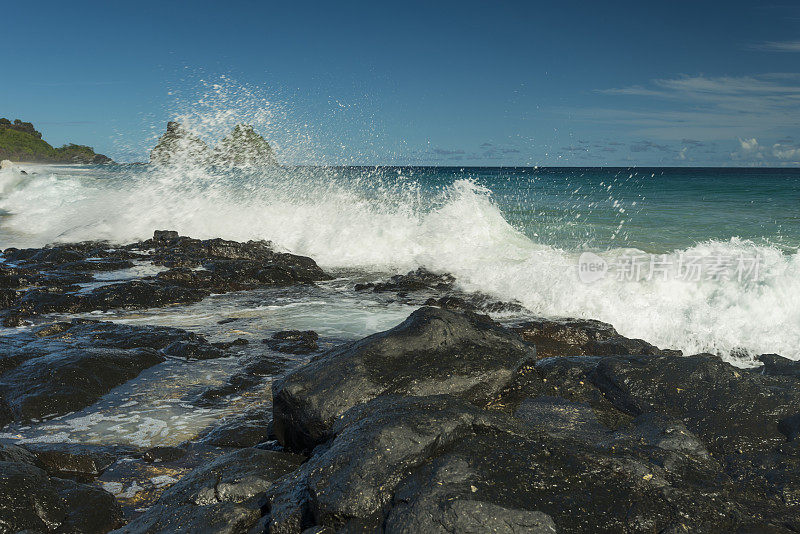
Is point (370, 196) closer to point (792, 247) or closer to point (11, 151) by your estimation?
point (792, 247)

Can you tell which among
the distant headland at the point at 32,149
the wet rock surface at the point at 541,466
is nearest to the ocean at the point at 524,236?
the wet rock surface at the point at 541,466

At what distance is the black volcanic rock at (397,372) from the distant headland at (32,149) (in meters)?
88.8

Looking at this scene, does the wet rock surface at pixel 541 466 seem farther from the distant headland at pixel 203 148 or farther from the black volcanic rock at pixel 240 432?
the distant headland at pixel 203 148

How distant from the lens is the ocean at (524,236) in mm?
9055

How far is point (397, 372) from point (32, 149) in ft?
353

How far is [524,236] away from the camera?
56.0 feet

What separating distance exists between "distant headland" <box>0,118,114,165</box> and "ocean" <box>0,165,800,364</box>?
217 ft

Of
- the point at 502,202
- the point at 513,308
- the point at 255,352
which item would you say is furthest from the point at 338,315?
the point at 502,202

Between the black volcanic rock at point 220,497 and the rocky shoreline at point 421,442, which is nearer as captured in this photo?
the rocky shoreline at point 421,442

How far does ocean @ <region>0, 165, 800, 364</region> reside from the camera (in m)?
9.05

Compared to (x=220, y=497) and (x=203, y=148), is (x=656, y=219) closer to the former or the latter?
(x=203, y=148)

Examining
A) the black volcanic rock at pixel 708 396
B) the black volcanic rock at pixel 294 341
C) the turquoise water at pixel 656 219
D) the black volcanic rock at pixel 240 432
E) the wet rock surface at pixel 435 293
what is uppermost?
the turquoise water at pixel 656 219

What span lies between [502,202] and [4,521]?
28.4 meters

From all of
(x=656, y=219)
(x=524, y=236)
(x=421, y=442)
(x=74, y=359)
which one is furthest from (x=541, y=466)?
(x=656, y=219)
